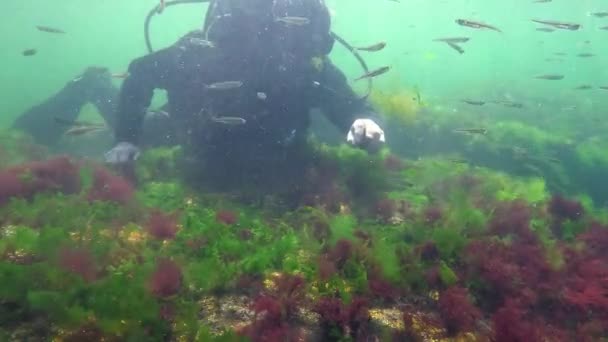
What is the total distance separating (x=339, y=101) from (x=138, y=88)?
171 inches

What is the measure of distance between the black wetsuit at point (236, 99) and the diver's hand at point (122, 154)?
450mm

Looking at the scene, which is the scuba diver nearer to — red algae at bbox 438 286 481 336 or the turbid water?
the turbid water

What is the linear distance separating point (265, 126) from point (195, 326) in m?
4.51

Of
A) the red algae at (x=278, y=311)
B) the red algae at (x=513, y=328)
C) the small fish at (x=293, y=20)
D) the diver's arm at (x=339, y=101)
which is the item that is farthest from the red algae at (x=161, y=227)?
the diver's arm at (x=339, y=101)

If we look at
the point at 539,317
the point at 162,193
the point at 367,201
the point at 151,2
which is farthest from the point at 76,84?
the point at 151,2

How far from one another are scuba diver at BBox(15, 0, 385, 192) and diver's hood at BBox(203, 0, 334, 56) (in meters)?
0.02

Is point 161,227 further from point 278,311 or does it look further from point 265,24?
point 265,24

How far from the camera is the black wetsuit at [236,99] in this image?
22.6ft

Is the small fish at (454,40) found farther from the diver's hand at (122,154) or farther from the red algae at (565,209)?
the diver's hand at (122,154)

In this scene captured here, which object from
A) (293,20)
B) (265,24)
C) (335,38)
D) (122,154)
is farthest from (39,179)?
(335,38)

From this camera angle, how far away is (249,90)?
6891 millimetres

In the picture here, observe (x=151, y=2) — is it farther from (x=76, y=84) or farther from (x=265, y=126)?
(x=265, y=126)

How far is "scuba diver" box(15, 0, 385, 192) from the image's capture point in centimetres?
687

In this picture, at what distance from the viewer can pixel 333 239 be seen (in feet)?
15.0
